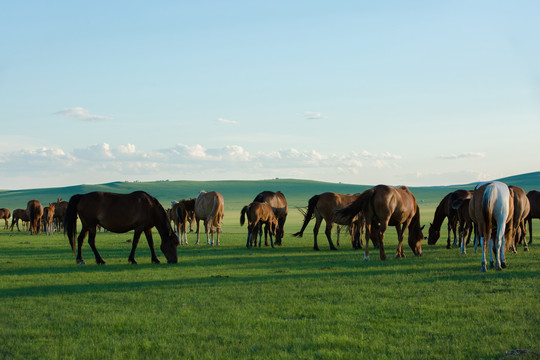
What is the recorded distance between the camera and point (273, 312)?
346 inches

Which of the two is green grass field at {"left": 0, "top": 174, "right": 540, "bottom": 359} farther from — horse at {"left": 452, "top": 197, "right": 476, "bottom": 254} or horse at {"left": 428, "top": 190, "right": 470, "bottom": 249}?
horse at {"left": 428, "top": 190, "right": 470, "bottom": 249}

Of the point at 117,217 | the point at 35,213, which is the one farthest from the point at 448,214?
the point at 35,213

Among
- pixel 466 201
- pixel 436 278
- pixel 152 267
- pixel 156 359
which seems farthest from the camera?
pixel 466 201

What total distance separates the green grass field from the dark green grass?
0.07 feet

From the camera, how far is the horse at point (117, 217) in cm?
1645

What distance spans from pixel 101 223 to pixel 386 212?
29.6 feet

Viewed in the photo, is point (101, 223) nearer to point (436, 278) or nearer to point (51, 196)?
point (436, 278)

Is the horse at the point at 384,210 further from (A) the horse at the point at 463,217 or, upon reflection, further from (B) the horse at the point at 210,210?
(B) the horse at the point at 210,210

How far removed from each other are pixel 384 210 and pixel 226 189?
16607 centimetres

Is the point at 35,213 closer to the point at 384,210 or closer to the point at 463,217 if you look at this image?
the point at 384,210

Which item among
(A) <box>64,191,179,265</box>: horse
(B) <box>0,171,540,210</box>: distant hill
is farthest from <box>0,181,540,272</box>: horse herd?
(B) <box>0,171,540,210</box>: distant hill

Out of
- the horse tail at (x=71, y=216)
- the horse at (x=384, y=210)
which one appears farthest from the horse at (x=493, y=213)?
the horse tail at (x=71, y=216)

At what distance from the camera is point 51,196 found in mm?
167375

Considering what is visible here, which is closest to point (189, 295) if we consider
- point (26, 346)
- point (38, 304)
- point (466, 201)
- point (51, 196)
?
point (38, 304)
